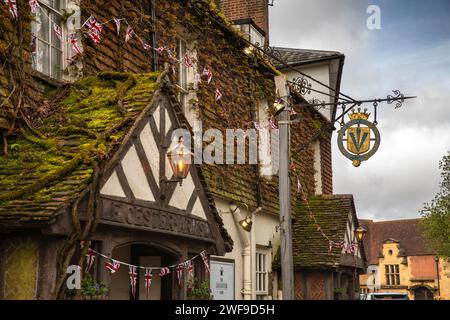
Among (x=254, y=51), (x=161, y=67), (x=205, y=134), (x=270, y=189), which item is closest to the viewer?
(x=161, y=67)

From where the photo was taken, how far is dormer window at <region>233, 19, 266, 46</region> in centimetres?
1702

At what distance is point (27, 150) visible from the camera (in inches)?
290

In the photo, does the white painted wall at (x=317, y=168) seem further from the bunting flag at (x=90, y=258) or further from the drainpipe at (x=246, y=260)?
the bunting flag at (x=90, y=258)

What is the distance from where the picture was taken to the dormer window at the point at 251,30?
17.0m

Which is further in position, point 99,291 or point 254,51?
point 254,51

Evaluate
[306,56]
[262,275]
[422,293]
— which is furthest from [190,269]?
[422,293]

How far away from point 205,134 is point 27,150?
5.55 m

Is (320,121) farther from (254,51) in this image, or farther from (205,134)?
(205,134)

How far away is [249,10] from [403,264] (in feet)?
145

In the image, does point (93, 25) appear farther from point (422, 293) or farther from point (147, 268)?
point (422, 293)

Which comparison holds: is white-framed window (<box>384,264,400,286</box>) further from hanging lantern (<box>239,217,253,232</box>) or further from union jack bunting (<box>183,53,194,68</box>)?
union jack bunting (<box>183,53,194,68</box>)

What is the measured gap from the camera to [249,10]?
63.1 ft
